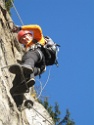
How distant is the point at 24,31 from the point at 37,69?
87 centimetres

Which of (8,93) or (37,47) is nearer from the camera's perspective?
(8,93)

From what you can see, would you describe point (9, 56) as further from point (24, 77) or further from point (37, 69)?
point (24, 77)

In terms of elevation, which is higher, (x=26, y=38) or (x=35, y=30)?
(x=35, y=30)

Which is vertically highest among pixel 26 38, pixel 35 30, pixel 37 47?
pixel 35 30

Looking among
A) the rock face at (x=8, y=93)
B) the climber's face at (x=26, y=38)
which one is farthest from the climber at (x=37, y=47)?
the rock face at (x=8, y=93)

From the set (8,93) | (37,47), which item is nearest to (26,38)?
(37,47)

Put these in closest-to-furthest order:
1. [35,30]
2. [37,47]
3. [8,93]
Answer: [8,93], [37,47], [35,30]

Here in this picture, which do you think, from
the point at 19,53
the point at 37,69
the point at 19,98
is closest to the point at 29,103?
the point at 19,98

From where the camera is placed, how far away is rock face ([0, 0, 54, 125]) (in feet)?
20.0

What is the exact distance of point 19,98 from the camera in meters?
7.07

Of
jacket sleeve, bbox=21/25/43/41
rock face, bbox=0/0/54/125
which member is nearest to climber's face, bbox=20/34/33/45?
jacket sleeve, bbox=21/25/43/41

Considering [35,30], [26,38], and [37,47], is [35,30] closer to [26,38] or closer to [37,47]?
[26,38]

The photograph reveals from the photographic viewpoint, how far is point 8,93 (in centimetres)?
641

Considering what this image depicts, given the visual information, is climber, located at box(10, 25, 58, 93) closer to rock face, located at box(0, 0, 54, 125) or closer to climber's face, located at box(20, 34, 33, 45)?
climber's face, located at box(20, 34, 33, 45)
